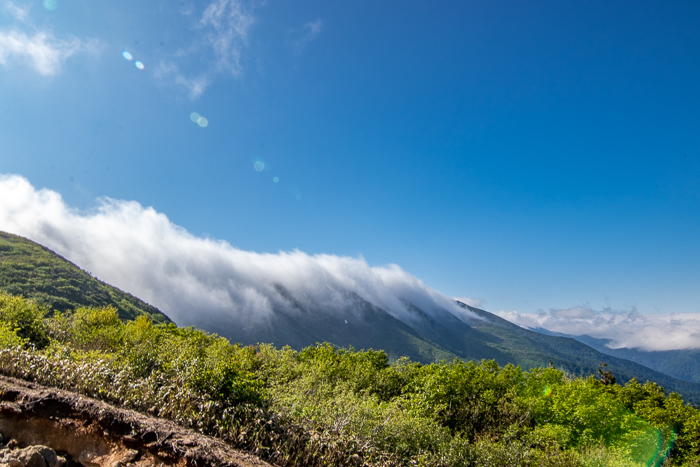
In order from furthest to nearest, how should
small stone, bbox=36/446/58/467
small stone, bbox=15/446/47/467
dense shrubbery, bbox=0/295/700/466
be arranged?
dense shrubbery, bbox=0/295/700/466 → small stone, bbox=36/446/58/467 → small stone, bbox=15/446/47/467

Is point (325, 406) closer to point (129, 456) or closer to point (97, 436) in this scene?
point (129, 456)

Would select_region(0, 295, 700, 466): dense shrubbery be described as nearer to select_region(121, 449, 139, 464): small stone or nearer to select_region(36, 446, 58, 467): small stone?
select_region(121, 449, 139, 464): small stone

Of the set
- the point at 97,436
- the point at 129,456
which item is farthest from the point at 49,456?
the point at 129,456

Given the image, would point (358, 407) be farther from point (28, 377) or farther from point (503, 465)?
point (28, 377)

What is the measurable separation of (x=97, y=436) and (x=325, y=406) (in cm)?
853

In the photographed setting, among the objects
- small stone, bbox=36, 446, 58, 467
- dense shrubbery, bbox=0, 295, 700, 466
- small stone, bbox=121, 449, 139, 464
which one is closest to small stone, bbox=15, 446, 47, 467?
small stone, bbox=36, 446, 58, 467

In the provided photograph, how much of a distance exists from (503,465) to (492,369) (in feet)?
66.9

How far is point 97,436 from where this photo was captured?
9.38 m

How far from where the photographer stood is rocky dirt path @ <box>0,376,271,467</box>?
8.84m

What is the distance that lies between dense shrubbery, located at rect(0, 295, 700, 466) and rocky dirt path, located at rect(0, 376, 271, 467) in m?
1.47

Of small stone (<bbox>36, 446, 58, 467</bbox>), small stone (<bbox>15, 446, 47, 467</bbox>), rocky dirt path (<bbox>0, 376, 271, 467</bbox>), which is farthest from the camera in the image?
rocky dirt path (<bbox>0, 376, 271, 467</bbox>)

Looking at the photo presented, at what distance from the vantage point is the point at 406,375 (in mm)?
30703

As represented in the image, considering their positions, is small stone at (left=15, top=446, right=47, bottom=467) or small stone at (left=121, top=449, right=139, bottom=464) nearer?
small stone at (left=15, top=446, right=47, bottom=467)

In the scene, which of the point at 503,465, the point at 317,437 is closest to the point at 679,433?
the point at 503,465
